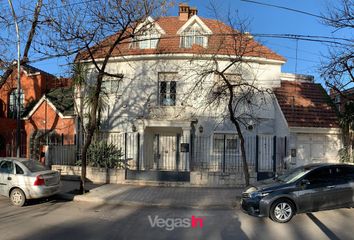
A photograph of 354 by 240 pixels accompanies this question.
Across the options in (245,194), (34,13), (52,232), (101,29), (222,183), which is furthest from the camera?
(34,13)

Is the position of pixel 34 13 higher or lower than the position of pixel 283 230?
higher

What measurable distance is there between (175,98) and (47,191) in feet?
34.6

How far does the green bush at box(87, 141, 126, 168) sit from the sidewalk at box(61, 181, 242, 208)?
1.61m

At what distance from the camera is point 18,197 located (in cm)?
1071

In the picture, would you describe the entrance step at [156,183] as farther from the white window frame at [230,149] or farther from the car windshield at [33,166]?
the white window frame at [230,149]

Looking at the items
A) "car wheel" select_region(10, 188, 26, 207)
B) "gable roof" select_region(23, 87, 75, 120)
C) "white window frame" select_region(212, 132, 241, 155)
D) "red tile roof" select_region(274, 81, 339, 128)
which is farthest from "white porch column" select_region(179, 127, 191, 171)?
"car wheel" select_region(10, 188, 26, 207)

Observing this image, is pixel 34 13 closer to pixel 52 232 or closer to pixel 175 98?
pixel 175 98

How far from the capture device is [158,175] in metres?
14.5

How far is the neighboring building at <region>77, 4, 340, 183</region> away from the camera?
18.7 m

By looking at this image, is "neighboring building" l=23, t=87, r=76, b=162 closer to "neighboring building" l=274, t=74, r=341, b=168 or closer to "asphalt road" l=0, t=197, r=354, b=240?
"asphalt road" l=0, t=197, r=354, b=240

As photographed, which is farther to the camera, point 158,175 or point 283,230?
point 158,175

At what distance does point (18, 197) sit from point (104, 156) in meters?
5.56

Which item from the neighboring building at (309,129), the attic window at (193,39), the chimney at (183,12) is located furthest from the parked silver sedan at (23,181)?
the chimney at (183,12)

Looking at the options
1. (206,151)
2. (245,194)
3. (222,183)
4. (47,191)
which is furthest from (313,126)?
(47,191)
